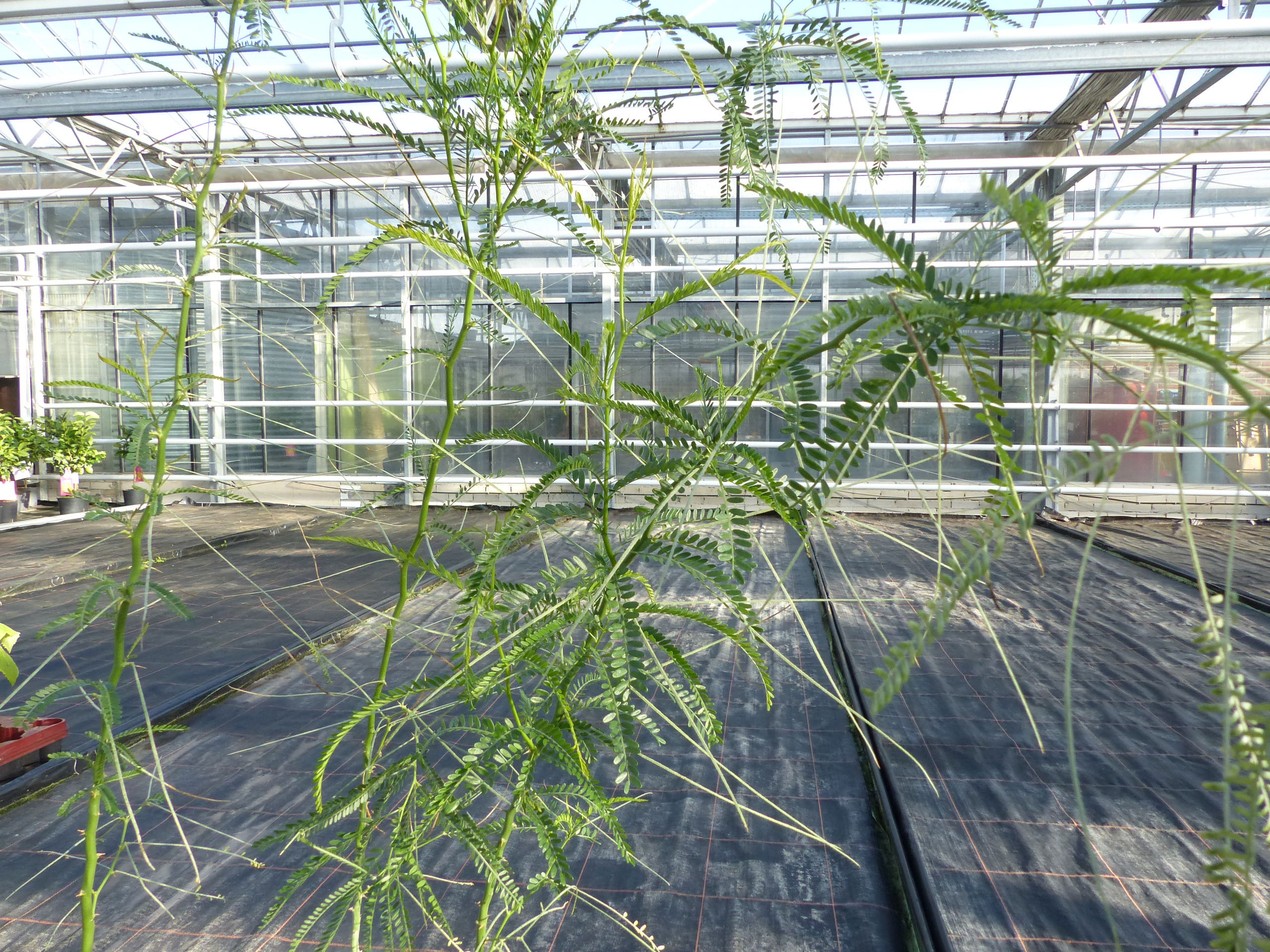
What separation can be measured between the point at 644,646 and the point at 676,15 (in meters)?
0.73

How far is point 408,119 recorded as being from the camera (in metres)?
10.9

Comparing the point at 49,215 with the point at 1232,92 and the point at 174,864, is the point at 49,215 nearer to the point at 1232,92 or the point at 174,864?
the point at 174,864

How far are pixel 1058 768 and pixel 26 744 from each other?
384cm

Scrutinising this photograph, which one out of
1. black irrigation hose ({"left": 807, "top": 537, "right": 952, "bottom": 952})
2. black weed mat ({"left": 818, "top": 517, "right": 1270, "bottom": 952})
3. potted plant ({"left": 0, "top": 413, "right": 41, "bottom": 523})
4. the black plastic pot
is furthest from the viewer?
the black plastic pot

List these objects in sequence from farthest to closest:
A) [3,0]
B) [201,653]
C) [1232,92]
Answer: [1232,92], [3,0], [201,653]

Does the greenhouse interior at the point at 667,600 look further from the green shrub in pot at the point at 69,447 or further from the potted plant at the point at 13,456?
the green shrub in pot at the point at 69,447

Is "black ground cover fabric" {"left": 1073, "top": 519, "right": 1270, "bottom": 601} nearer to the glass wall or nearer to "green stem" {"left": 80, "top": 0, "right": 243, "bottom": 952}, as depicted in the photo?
the glass wall

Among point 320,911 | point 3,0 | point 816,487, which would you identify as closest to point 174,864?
point 320,911

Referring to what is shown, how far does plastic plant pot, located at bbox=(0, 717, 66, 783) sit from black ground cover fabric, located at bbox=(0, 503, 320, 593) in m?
2.43

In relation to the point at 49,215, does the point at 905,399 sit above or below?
below

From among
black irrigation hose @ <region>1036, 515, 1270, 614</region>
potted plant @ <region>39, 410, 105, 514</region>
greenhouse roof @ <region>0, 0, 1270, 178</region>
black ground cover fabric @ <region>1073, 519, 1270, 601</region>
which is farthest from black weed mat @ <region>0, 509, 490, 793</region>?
black ground cover fabric @ <region>1073, 519, 1270, 601</region>

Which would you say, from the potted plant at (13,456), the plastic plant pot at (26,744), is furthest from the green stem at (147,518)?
the potted plant at (13,456)

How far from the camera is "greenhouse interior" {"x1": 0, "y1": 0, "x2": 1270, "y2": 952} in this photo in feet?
2.08

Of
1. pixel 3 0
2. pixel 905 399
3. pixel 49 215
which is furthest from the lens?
pixel 49 215
